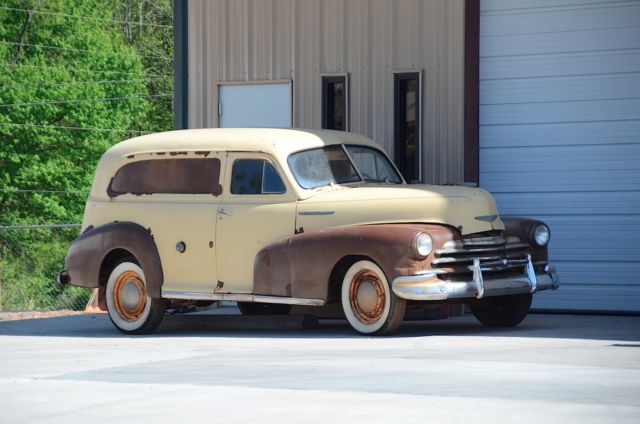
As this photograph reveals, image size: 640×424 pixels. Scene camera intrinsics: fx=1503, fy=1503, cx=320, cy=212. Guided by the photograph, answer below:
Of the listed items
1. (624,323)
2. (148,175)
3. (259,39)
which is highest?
(259,39)

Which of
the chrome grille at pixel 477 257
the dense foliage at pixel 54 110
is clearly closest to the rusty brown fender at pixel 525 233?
the chrome grille at pixel 477 257

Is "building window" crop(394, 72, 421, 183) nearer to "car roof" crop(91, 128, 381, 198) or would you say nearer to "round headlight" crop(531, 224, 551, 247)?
"car roof" crop(91, 128, 381, 198)

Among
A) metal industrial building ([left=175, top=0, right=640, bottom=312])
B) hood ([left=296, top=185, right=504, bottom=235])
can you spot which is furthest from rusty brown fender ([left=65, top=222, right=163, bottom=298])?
metal industrial building ([left=175, top=0, right=640, bottom=312])

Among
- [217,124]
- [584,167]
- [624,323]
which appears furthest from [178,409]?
[217,124]

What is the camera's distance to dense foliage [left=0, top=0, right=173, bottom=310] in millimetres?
53125

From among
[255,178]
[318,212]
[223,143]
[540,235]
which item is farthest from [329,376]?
[223,143]

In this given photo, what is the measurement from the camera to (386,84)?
17891 mm

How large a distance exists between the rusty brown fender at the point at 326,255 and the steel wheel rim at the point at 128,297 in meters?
1.36

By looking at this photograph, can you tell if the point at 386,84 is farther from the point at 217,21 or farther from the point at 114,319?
the point at 114,319

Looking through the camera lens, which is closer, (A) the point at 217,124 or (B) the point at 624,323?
(B) the point at 624,323

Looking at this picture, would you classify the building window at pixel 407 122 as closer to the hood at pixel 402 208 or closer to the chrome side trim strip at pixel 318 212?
the hood at pixel 402 208

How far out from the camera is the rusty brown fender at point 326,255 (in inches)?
519

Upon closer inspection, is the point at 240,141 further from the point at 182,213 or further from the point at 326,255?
the point at 326,255

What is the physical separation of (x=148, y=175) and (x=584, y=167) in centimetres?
493
